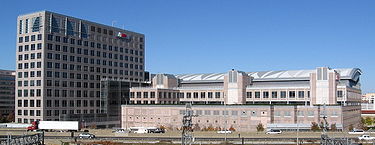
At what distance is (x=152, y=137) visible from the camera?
316 ft

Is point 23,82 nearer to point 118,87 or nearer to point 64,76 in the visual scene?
point 64,76

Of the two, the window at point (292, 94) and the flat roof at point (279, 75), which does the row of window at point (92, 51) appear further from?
the window at point (292, 94)

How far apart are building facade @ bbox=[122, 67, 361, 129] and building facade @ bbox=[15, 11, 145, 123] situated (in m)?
18.1

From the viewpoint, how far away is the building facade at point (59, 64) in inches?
5428

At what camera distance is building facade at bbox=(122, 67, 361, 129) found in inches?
4825

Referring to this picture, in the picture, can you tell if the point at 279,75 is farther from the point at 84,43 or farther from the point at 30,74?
the point at 30,74

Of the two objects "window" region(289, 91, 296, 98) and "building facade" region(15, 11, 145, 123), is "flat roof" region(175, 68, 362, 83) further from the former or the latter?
"building facade" region(15, 11, 145, 123)

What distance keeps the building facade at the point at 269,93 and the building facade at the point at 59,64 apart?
18.1 metres

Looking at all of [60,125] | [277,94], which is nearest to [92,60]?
[60,125]

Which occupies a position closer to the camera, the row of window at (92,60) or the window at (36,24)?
the window at (36,24)

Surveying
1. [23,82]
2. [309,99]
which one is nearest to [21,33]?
[23,82]

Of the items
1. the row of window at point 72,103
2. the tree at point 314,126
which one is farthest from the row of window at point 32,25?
the tree at point 314,126

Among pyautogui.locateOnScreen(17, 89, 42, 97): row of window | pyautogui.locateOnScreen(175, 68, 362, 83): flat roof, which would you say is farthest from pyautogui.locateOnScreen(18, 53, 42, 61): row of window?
pyautogui.locateOnScreen(175, 68, 362, 83): flat roof

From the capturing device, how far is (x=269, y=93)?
Result: 5605 inches
